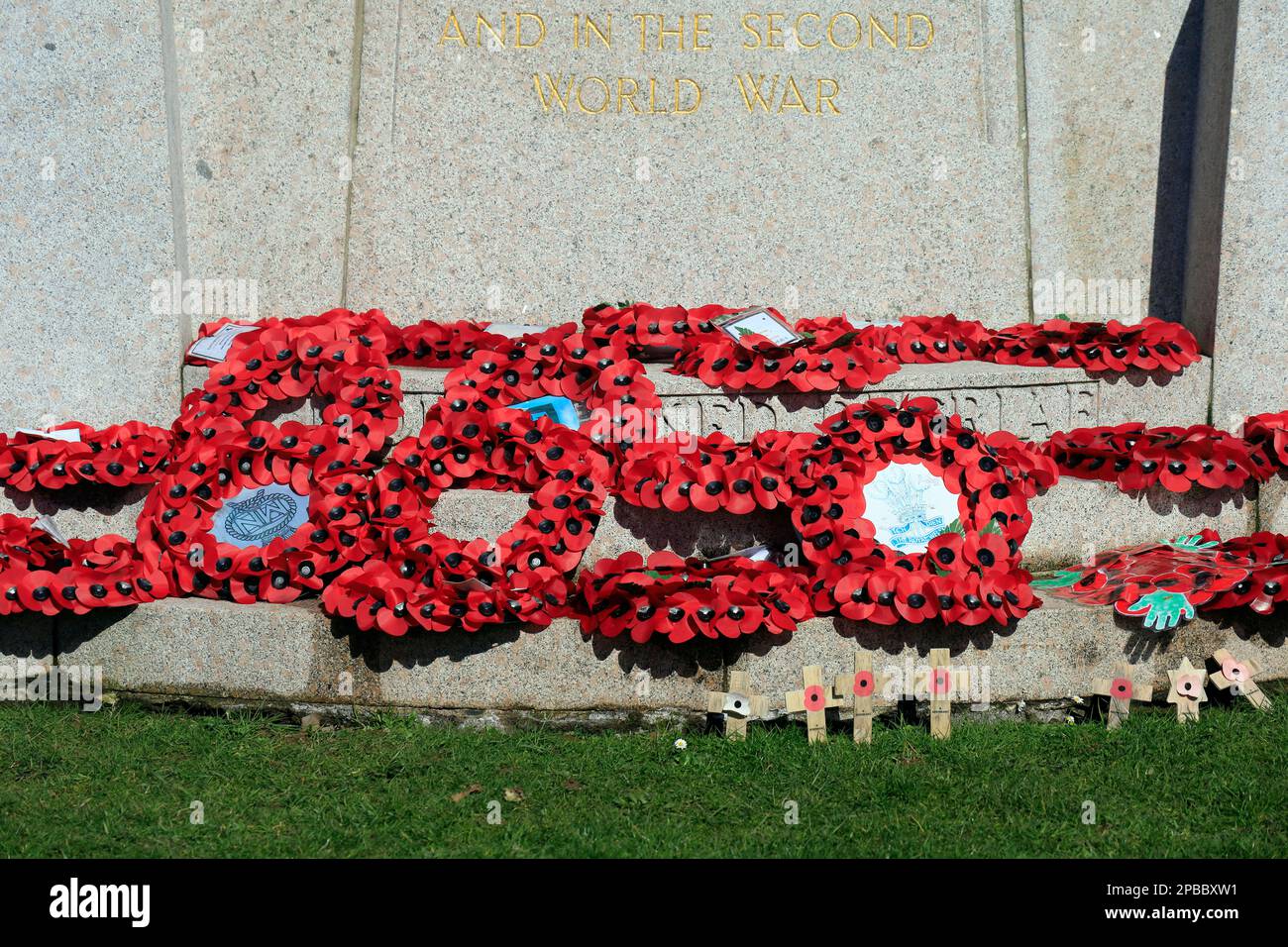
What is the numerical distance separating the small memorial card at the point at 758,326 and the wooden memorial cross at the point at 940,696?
1620 millimetres

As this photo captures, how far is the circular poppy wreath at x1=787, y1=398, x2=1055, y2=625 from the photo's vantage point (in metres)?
4.40

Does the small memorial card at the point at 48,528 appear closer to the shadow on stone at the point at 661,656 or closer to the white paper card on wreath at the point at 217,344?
the white paper card on wreath at the point at 217,344

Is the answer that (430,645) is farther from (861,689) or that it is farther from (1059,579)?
(1059,579)

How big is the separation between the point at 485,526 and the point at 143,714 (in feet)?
4.69

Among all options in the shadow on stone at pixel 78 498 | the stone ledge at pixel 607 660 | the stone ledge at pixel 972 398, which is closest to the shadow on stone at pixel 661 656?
the stone ledge at pixel 607 660

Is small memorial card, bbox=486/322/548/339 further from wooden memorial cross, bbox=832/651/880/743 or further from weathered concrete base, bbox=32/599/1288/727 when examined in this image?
wooden memorial cross, bbox=832/651/880/743

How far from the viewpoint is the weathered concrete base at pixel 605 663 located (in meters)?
4.50

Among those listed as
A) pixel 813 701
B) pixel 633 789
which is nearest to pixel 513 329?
pixel 813 701

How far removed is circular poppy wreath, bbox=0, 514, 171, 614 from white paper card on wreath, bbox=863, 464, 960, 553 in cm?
272

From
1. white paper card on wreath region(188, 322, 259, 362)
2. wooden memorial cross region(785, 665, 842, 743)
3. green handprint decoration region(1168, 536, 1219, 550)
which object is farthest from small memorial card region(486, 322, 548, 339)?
green handprint decoration region(1168, 536, 1219, 550)

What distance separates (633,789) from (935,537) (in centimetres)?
150

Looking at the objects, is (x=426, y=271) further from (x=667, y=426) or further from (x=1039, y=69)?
(x=1039, y=69)

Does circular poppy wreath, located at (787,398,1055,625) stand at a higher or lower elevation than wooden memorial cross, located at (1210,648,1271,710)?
higher

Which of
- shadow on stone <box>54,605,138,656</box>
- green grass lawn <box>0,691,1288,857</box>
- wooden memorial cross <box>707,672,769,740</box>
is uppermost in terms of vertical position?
shadow on stone <box>54,605,138,656</box>
